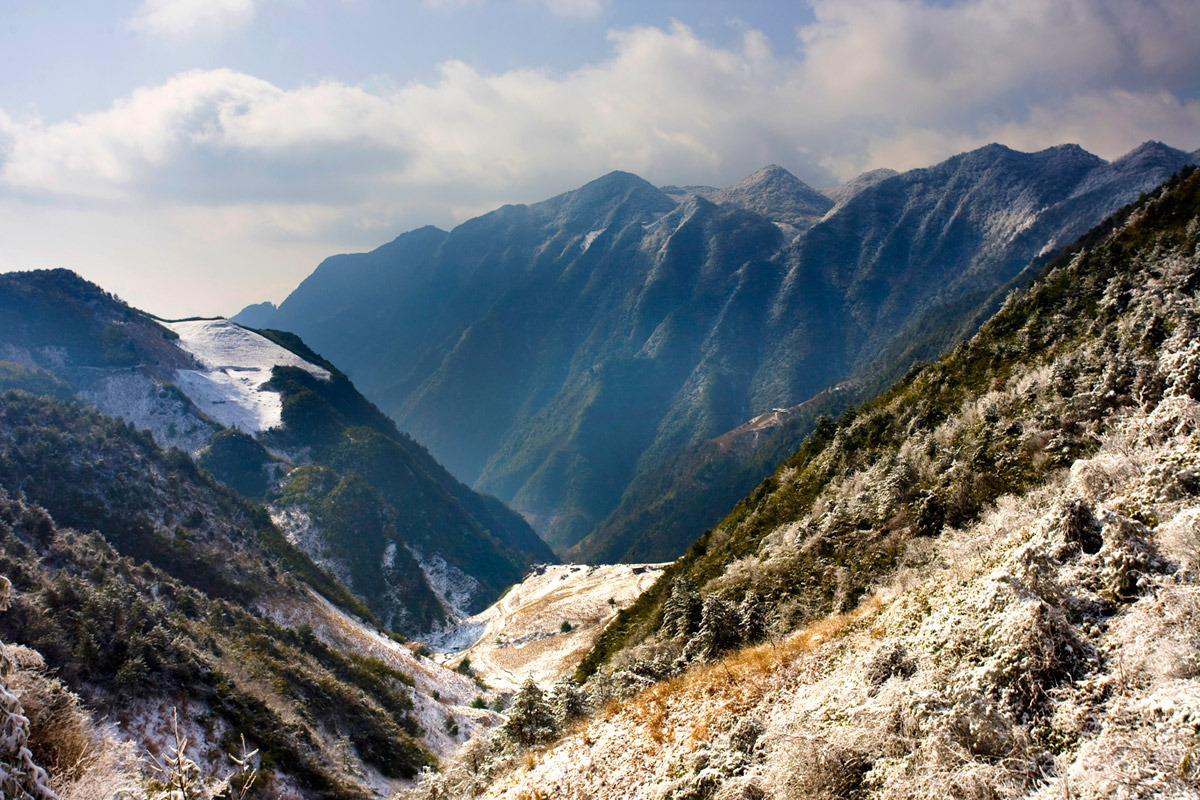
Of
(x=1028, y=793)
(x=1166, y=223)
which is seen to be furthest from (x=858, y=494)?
(x=1028, y=793)

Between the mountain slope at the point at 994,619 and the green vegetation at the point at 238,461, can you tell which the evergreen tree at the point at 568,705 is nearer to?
the mountain slope at the point at 994,619

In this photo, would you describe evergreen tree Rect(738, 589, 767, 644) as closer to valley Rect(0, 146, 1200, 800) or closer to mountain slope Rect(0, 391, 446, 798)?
valley Rect(0, 146, 1200, 800)

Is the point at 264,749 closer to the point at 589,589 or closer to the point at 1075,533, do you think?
the point at 1075,533

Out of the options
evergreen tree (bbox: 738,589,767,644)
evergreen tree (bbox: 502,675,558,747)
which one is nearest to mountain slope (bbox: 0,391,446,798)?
evergreen tree (bbox: 502,675,558,747)

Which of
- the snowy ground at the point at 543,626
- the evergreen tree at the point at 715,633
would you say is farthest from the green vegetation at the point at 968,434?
the snowy ground at the point at 543,626

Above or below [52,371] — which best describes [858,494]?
below

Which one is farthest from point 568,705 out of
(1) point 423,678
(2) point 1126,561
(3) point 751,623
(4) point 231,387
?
(4) point 231,387
